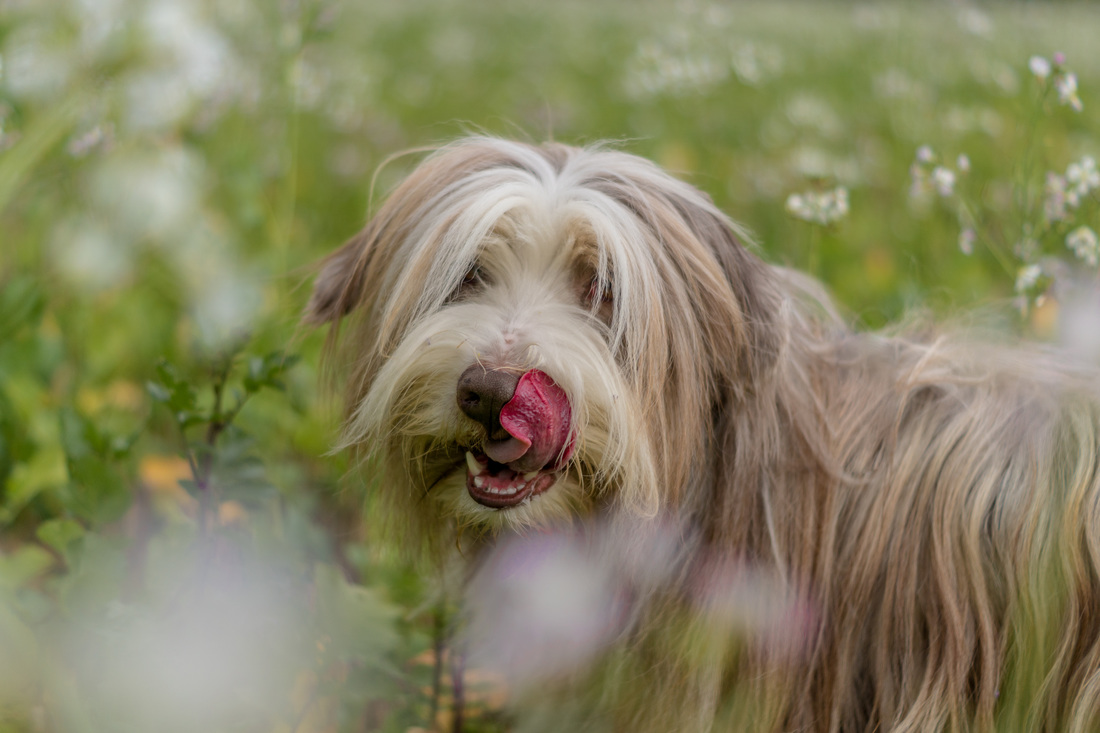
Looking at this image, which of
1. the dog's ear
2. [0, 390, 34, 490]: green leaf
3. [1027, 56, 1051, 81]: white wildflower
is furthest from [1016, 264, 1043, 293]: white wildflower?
[0, 390, 34, 490]: green leaf

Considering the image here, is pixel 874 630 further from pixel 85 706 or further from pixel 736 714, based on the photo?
pixel 85 706

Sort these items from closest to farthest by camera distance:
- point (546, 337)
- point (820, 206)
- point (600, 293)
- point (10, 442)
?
point (546, 337), point (600, 293), point (820, 206), point (10, 442)

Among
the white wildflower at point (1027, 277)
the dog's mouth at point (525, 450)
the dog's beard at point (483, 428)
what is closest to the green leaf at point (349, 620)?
the dog's beard at point (483, 428)

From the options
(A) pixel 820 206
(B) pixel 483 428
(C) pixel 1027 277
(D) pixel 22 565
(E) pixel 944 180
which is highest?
(E) pixel 944 180

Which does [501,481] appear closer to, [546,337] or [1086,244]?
[546,337]

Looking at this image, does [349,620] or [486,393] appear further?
[349,620]

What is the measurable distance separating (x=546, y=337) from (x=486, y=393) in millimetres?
203

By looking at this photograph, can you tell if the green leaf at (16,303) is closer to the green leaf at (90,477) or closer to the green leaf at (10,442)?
the green leaf at (10,442)

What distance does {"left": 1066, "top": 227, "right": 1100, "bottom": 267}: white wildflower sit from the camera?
9.53 feet

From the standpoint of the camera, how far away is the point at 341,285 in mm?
2613

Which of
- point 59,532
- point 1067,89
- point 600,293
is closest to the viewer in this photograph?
point 600,293

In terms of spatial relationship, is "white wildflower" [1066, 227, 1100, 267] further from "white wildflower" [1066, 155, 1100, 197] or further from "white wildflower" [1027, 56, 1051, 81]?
"white wildflower" [1027, 56, 1051, 81]

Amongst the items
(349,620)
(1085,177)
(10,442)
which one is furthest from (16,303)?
(1085,177)

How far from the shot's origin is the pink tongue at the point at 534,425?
1.98 m
